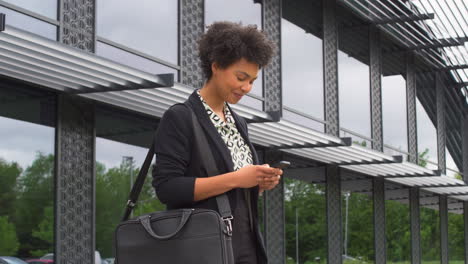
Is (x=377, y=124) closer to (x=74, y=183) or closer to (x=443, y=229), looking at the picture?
(x=443, y=229)

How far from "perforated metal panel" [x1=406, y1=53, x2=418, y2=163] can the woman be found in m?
16.2

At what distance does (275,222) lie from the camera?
13.2m

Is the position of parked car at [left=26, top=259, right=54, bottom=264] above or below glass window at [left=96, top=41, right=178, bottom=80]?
below

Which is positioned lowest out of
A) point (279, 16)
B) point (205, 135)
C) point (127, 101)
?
point (205, 135)

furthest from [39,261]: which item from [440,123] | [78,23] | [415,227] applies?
[440,123]

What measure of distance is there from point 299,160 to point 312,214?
1018 mm

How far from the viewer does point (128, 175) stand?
960 cm

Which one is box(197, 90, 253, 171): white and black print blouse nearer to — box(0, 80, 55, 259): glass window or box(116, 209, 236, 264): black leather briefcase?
box(116, 209, 236, 264): black leather briefcase

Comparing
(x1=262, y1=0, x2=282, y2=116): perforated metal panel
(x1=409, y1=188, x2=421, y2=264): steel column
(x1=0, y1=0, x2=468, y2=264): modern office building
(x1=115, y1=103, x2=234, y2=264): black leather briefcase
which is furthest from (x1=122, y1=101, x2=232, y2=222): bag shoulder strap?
(x1=409, y1=188, x2=421, y2=264): steel column

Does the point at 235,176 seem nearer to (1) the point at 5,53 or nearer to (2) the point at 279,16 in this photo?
(1) the point at 5,53

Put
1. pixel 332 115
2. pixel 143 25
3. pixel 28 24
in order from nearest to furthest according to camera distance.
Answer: pixel 28 24 < pixel 143 25 < pixel 332 115

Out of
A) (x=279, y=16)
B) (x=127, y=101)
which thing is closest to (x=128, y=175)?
(x=127, y=101)

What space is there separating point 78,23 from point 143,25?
4.15 ft

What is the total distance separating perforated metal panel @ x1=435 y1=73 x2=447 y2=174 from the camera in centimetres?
2053
